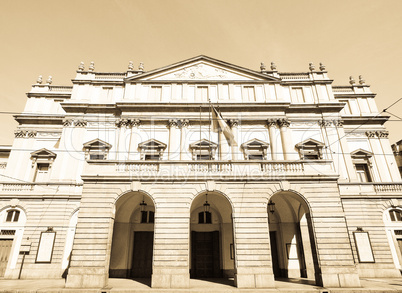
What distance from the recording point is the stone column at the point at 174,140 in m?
22.5

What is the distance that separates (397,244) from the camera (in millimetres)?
19984

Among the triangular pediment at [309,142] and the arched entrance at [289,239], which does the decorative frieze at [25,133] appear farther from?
the triangular pediment at [309,142]

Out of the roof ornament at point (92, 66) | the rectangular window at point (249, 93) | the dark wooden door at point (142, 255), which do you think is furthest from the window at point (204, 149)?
the roof ornament at point (92, 66)

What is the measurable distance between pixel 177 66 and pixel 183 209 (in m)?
16.9

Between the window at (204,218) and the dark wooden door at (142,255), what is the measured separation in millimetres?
3895

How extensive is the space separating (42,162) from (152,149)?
10500mm

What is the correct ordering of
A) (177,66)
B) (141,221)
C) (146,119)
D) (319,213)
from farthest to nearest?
1. (177,66)
2. (146,119)
3. (141,221)
4. (319,213)

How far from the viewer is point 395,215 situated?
20.8m

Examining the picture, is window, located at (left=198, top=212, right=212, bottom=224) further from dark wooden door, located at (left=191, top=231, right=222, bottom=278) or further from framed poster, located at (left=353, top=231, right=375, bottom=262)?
framed poster, located at (left=353, top=231, right=375, bottom=262)

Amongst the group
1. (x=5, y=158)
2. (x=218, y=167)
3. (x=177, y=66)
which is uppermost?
(x=177, y=66)

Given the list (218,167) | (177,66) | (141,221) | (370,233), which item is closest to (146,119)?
(177,66)

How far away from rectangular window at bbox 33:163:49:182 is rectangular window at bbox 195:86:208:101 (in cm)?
1565

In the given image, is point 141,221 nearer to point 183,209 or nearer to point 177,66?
point 183,209

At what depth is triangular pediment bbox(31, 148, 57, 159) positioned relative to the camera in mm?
23609
